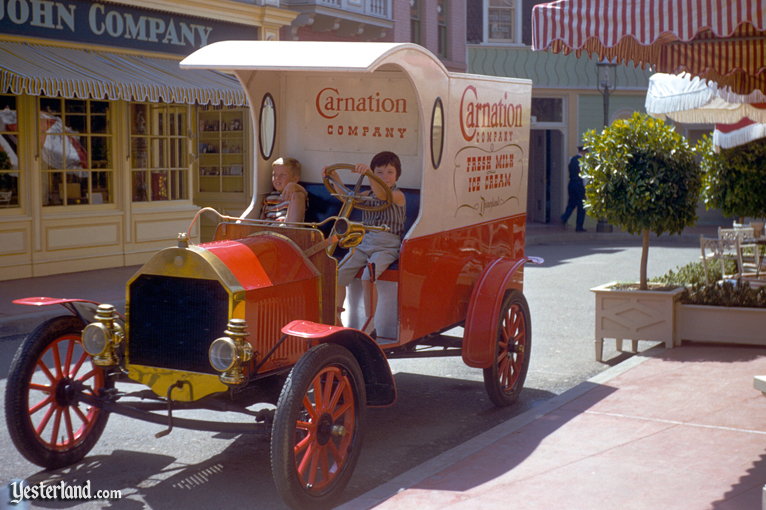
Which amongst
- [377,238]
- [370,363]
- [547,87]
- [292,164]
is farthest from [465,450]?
[547,87]

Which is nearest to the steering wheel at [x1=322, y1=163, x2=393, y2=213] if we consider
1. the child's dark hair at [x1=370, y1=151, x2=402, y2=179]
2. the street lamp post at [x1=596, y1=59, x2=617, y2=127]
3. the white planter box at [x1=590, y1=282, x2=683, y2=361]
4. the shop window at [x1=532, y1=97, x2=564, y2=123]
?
the child's dark hair at [x1=370, y1=151, x2=402, y2=179]

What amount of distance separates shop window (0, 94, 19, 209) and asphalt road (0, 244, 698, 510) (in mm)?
4556

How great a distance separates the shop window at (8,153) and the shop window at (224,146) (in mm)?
4960

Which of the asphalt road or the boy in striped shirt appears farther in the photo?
the boy in striped shirt

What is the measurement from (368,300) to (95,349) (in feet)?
6.11

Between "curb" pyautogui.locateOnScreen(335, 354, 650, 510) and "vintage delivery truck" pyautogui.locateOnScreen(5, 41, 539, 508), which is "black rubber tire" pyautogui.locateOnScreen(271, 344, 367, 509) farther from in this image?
"curb" pyautogui.locateOnScreen(335, 354, 650, 510)

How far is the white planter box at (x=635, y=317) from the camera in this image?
9180mm

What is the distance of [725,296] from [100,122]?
9892 mm

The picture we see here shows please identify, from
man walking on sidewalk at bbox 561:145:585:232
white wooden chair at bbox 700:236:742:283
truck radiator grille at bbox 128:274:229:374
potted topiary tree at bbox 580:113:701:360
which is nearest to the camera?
truck radiator grille at bbox 128:274:229:374

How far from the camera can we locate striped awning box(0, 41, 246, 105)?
41.8 ft

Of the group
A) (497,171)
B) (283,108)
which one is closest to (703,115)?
(497,171)

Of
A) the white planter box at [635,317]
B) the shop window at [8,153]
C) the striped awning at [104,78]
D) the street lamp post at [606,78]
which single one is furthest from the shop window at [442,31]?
the white planter box at [635,317]

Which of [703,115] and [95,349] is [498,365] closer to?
[95,349]

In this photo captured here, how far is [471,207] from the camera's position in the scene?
744 centimetres
